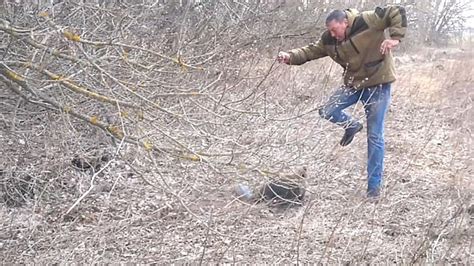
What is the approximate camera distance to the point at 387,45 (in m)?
4.66

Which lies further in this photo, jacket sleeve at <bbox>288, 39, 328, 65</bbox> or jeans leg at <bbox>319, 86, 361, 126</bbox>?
jacket sleeve at <bbox>288, 39, 328, 65</bbox>

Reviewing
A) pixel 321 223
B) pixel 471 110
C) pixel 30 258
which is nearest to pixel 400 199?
pixel 321 223

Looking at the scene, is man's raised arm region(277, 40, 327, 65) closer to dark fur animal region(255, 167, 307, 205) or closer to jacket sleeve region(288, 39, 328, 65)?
jacket sleeve region(288, 39, 328, 65)

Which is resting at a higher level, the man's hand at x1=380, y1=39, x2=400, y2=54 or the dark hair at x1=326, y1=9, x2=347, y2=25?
the dark hair at x1=326, y1=9, x2=347, y2=25

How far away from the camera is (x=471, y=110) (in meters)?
9.34

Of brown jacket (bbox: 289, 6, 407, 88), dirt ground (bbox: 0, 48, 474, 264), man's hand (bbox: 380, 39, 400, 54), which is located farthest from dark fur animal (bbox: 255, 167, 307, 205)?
man's hand (bbox: 380, 39, 400, 54)

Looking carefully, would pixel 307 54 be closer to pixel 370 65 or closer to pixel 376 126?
pixel 370 65

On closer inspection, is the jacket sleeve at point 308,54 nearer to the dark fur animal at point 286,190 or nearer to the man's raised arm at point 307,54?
the man's raised arm at point 307,54

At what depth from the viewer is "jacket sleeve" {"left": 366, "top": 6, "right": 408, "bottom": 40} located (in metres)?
4.67

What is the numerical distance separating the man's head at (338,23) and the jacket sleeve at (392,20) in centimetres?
22

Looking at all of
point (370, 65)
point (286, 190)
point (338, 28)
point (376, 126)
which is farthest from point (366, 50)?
point (286, 190)

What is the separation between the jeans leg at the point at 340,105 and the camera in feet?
16.8

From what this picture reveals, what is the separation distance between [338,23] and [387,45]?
505 mm

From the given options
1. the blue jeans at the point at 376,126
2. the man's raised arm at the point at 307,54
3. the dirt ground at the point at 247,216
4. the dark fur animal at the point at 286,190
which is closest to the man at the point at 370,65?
the blue jeans at the point at 376,126
